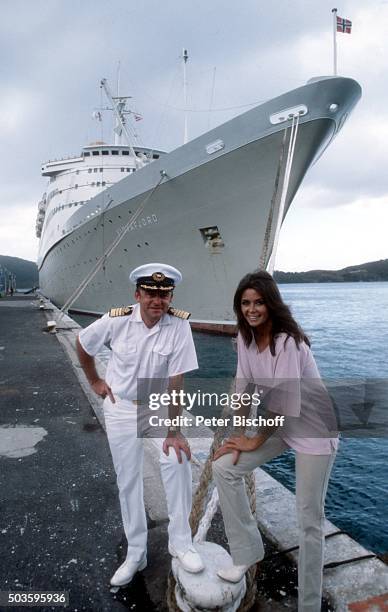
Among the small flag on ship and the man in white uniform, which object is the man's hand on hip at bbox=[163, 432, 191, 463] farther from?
the small flag on ship

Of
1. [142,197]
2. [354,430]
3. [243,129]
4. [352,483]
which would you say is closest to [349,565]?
[352,483]

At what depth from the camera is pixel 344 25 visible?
944 centimetres

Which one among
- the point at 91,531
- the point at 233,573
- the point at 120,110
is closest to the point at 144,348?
the point at 233,573

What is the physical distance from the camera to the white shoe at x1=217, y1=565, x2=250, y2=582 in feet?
6.48

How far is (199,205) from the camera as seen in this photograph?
1282 cm

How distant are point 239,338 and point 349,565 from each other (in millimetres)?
1464

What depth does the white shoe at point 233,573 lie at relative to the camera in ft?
6.48

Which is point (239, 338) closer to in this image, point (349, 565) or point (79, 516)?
point (349, 565)

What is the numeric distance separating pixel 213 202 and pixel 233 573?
11.5 meters

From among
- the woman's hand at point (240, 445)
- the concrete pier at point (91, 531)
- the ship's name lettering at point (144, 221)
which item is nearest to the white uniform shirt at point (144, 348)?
the woman's hand at point (240, 445)

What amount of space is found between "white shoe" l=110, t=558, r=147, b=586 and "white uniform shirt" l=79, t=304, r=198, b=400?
0.92 metres

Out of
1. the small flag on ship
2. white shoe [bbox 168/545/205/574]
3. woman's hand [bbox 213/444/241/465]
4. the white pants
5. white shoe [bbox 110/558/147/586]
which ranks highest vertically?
the small flag on ship

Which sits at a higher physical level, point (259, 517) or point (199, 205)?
point (199, 205)

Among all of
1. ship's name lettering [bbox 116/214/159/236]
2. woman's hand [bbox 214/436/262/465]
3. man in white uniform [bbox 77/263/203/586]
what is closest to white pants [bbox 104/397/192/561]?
man in white uniform [bbox 77/263/203/586]
